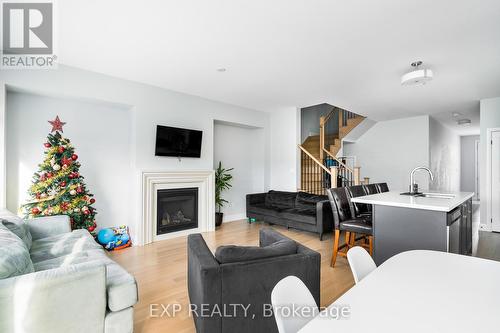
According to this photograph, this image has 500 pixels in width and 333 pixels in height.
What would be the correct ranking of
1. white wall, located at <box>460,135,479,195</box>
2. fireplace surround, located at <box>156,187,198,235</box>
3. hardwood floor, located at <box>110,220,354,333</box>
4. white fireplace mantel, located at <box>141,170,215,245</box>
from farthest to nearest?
white wall, located at <box>460,135,479,195</box> → fireplace surround, located at <box>156,187,198,235</box> → white fireplace mantel, located at <box>141,170,215,245</box> → hardwood floor, located at <box>110,220,354,333</box>

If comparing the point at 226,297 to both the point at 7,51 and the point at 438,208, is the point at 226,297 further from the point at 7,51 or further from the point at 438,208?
the point at 7,51

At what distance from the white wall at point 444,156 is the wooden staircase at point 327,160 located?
78.6 inches

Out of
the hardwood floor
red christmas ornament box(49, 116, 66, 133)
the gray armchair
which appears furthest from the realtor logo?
the hardwood floor

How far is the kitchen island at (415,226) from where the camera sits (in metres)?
2.31

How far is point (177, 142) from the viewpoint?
14.9 feet

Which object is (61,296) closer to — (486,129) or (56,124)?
(56,124)

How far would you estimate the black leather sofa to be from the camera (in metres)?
4.40

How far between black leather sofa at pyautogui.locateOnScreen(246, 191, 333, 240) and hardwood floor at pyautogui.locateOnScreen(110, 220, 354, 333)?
0.23 m

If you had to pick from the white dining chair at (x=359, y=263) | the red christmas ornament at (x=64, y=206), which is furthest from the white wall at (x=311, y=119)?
the white dining chair at (x=359, y=263)

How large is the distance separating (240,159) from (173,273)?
3.56 metres

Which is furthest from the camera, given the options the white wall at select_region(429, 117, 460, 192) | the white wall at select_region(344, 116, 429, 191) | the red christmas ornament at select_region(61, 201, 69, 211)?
the white wall at select_region(429, 117, 460, 192)

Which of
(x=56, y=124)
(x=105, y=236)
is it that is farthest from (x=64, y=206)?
(x=56, y=124)

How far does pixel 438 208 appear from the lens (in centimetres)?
226

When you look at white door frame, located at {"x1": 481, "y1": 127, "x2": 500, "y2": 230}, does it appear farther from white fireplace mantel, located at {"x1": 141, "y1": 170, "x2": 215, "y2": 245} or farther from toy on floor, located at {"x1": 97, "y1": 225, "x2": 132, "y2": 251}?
toy on floor, located at {"x1": 97, "y1": 225, "x2": 132, "y2": 251}
